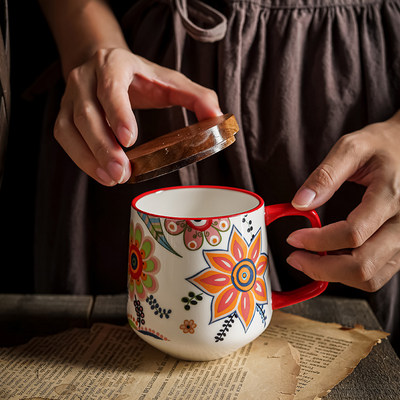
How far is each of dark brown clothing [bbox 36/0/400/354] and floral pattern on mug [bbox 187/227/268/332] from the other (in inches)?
10.0

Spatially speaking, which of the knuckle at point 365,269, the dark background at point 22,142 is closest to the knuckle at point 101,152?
the knuckle at point 365,269

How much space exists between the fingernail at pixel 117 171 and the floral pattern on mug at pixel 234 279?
0.40ft

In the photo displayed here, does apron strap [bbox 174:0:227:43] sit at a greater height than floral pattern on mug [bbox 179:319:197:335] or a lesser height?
greater

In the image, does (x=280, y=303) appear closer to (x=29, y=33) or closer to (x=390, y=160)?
(x=390, y=160)

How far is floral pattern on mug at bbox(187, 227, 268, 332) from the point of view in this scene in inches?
21.4

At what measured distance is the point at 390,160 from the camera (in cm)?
64

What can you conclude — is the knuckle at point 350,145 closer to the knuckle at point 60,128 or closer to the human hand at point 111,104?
the human hand at point 111,104

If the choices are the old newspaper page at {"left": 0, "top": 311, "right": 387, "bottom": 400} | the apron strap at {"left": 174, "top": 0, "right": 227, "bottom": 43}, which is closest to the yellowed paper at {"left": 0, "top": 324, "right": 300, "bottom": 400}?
the old newspaper page at {"left": 0, "top": 311, "right": 387, "bottom": 400}

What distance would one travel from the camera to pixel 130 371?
23.1 inches

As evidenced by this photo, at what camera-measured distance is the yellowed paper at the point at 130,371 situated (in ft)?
1.78

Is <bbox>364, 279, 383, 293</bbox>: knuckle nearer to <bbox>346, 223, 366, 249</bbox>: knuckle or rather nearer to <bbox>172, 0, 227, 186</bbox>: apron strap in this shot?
<bbox>346, 223, 366, 249</bbox>: knuckle

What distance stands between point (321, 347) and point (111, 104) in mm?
385

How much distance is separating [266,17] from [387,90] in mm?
215

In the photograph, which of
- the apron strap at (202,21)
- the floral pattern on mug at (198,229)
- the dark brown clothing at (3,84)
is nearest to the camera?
the floral pattern on mug at (198,229)
